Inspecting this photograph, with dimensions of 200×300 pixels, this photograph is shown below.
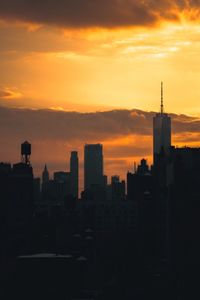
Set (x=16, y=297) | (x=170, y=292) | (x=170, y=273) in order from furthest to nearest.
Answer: (x=170, y=273) < (x=170, y=292) < (x=16, y=297)

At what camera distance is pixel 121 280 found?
157 metres

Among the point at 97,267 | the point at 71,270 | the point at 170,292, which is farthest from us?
the point at 97,267

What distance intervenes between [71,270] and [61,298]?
8.17 metres

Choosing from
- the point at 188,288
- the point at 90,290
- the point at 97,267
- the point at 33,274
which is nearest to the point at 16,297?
the point at 33,274

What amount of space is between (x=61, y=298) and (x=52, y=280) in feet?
10.6

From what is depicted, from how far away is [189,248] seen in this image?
191875 mm

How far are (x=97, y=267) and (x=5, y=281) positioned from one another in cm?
4432

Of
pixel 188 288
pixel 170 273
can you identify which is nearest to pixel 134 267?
pixel 170 273

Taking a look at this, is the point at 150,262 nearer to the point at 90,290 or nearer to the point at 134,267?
the point at 134,267

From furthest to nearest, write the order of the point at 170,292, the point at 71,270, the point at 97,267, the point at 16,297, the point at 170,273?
the point at 97,267
the point at 170,273
the point at 170,292
the point at 71,270
the point at 16,297

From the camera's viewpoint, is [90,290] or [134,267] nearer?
[90,290]

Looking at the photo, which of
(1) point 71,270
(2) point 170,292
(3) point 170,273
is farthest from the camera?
(3) point 170,273

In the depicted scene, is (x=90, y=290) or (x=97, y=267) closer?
(x=90, y=290)

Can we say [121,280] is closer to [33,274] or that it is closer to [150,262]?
[33,274]
